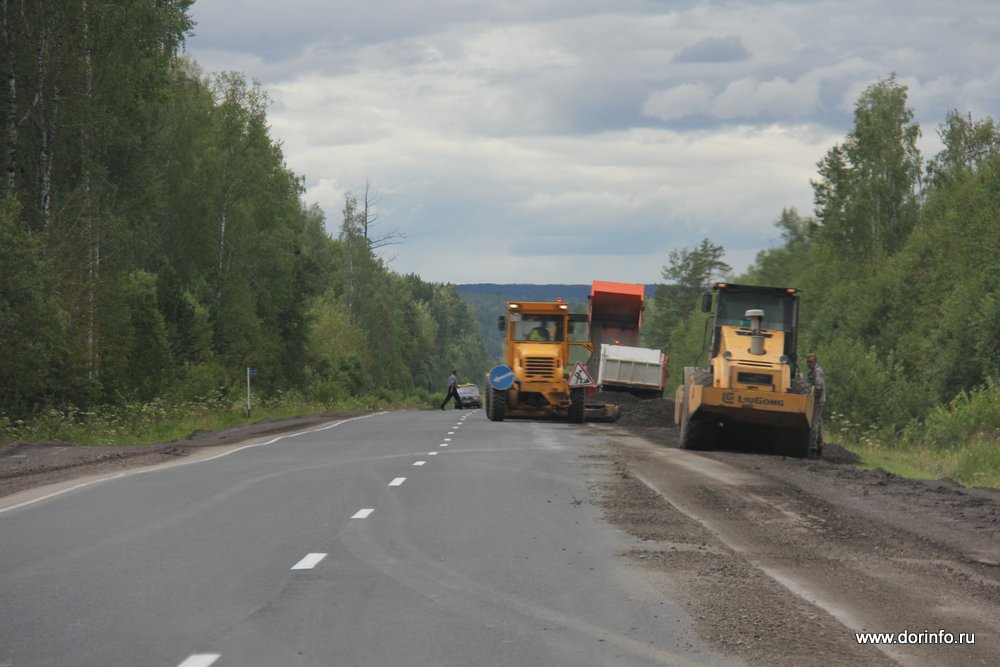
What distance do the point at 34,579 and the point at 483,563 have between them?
3378 mm

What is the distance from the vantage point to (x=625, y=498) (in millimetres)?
16016

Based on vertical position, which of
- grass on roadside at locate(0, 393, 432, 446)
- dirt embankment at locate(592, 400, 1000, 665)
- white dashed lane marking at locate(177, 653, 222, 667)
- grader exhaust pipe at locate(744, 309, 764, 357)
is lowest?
grass on roadside at locate(0, 393, 432, 446)

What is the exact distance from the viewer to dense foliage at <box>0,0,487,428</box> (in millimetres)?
33031

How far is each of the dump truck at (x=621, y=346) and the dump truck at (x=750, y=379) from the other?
563 inches

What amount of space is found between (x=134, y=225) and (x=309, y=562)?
120ft

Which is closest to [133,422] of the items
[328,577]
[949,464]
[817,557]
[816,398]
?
[816,398]

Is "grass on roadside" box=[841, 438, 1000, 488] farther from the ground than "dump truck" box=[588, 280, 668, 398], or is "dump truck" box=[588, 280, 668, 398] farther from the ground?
"dump truck" box=[588, 280, 668, 398]

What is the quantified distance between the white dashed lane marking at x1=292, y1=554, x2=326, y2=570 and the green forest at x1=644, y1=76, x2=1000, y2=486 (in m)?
14.6

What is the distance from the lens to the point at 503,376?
3797cm

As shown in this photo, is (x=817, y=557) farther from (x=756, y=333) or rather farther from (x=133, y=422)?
(x=133, y=422)

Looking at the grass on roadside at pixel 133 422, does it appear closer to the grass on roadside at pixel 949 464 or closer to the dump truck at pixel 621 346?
the dump truck at pixel 621 346

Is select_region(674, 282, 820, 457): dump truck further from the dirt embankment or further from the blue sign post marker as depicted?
the blue sign post marker

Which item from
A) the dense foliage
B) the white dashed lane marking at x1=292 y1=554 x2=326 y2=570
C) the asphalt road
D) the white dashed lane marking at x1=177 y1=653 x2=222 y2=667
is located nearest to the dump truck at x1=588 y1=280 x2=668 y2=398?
the dense foliage

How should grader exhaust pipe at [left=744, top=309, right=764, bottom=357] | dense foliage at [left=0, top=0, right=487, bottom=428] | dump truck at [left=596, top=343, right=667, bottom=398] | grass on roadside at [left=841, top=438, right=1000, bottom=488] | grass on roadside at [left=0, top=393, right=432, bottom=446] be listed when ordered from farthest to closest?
1. dump truck at [left=596, top=343, right=667, bottom=398]
2. dense foliage at [left=0, top=0, right=487, bottom=428]
3. grass on roadside at [left=0, top=393, right=432, bottom=446]
4. grader exhaust pipe at [left=744, top=309, right=764, bottom=357]
5. grass on roadside at [left=841, top=438, right=1000, bottom=488]
